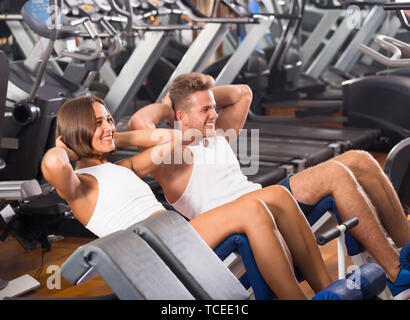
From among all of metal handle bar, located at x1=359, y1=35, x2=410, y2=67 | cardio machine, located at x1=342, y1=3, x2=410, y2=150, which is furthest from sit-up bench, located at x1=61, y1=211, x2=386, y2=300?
cardio machine, located at x1=342, y1=3, x2=410, y2=150

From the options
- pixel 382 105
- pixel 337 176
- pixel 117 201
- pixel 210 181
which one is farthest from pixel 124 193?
pixel 382 105

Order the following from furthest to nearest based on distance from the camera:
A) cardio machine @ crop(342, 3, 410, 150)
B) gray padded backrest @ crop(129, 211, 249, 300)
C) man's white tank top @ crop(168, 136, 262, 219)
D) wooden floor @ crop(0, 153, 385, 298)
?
cardio machine @ crop(342, 3, 410, 150) → wooden floor @ crop(0, 153, 385, 298) → man's white tank top @ crop(168, 136, 262, 219) → gray padded backrest @ crop(129, 211, 249, 300)

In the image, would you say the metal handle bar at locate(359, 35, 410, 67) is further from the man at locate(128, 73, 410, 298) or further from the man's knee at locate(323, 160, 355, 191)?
the man's knee at locate(323, 160, 355, 191)

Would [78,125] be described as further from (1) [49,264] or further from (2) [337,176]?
(1) [49,264]

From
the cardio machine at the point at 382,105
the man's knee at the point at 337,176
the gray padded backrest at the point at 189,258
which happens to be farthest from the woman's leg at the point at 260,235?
the cardio machine at the point at 382,105

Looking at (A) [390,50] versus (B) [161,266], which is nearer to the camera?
(B) [161,266]

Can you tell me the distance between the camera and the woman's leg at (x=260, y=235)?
185 centimetres

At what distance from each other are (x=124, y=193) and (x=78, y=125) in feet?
0.91

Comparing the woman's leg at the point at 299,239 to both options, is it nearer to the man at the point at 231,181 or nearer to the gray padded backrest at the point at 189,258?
the man at the point at 231,181

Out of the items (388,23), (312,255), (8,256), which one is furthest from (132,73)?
(388,23)

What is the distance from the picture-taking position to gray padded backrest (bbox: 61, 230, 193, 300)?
4.68 ft

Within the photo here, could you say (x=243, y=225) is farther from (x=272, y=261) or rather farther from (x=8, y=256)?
(x=8, y=256)

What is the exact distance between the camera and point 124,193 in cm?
211

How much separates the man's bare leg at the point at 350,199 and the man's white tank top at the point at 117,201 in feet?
2.04
